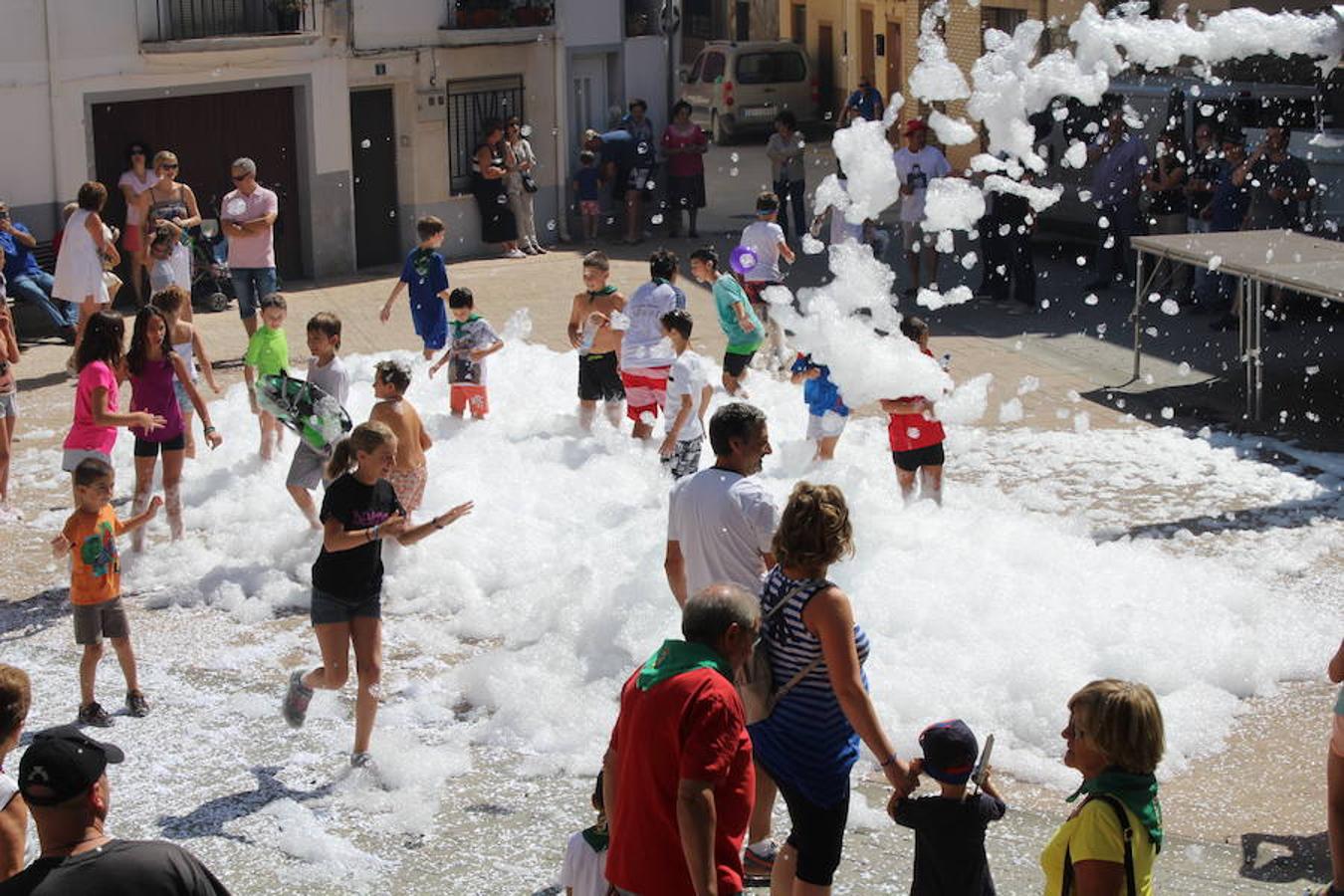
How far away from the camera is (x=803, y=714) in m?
5.94

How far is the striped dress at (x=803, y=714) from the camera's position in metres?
5.89

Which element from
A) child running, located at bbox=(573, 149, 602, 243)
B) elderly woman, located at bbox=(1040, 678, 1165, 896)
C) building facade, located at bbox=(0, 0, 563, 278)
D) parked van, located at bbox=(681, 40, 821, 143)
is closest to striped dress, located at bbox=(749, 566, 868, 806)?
elderly woman, located at bbox=(1040, 678, 1165, 896)

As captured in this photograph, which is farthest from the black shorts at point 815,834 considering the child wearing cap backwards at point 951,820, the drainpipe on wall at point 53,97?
the drainpipe on wall at point 53,97

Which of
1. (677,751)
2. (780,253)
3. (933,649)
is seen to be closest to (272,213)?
(780,253)

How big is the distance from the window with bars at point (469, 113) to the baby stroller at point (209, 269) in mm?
3712

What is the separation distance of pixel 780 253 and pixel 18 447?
5.99 meters

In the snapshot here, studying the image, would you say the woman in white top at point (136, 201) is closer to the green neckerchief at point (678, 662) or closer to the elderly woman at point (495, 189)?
the elderly woman at point (495, 189)

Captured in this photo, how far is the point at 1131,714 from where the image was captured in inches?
194

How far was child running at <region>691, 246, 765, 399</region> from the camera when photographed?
12391 millimetres

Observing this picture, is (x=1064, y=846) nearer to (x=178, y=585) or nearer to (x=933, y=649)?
(x=933, y=649)

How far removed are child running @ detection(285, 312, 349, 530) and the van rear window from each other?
21.8 metres

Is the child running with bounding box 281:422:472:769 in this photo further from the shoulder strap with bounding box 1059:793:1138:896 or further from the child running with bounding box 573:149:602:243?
the child running with bounding box 573:149:602:243

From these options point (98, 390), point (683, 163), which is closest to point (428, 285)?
point (98, 390)

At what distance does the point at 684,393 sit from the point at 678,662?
538 cm
